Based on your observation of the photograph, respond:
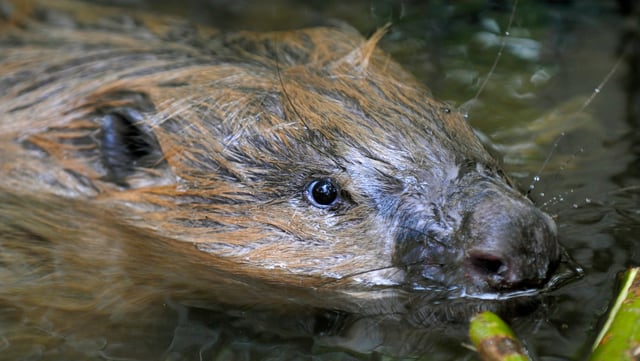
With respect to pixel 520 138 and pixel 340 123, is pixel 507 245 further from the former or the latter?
pixel 520 138

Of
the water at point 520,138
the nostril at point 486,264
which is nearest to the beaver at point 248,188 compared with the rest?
the nostril at point 486,264

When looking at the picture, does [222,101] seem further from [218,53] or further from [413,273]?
[413,273]

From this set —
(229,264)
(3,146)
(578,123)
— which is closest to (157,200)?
(229,264)

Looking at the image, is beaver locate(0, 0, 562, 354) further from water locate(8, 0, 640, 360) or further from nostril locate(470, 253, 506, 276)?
water locate(8, 0, 640, 360)

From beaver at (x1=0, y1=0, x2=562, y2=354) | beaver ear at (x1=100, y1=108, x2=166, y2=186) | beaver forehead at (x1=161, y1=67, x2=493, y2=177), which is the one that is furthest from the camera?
beaver ear at (x1=100, y1=108, x2=166, y2=186)

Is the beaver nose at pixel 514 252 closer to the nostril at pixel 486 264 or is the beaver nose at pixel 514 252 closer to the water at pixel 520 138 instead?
the nostril at pixel 486 264

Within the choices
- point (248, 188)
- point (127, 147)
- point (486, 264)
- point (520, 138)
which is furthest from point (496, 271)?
point (520, 138)

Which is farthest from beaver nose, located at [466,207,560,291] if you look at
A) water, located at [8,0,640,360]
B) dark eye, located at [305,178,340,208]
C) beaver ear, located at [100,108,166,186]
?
beaver ear, located at [100,108,166,186]
